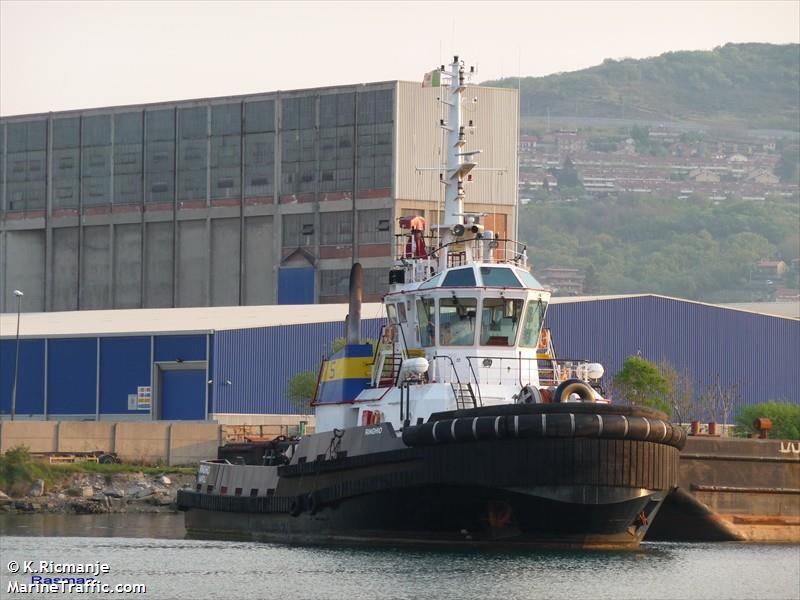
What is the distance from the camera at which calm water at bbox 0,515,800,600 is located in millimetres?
23859

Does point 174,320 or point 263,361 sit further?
point 174,320

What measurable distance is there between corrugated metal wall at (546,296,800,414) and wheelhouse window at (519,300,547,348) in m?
27.2

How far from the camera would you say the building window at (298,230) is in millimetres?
79062

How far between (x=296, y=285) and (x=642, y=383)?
28.0 meters

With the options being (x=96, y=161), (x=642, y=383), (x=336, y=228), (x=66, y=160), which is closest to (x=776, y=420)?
(x=642, y=383)

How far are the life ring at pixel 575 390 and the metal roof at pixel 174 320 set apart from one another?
30.3 meters

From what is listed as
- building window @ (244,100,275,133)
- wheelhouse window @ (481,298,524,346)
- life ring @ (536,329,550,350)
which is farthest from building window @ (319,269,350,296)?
wheelhouse window @ (481,298,524,346)

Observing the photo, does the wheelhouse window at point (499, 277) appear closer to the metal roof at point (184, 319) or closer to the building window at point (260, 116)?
the metal roof at point (184, 319)

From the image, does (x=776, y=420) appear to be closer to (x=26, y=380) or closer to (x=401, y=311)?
(x=401, y=311)

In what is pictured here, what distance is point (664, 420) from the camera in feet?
91.6

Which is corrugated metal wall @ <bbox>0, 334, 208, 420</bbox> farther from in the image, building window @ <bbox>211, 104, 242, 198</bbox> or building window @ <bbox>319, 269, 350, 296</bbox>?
building window @ <bbox>211, 104, 242, 198</bbox>

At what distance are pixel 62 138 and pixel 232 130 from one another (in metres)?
9.87

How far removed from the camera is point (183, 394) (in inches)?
2311

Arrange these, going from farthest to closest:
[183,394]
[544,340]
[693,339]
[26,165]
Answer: [26,165] → [693,339] → [183,394] → [544,340]
